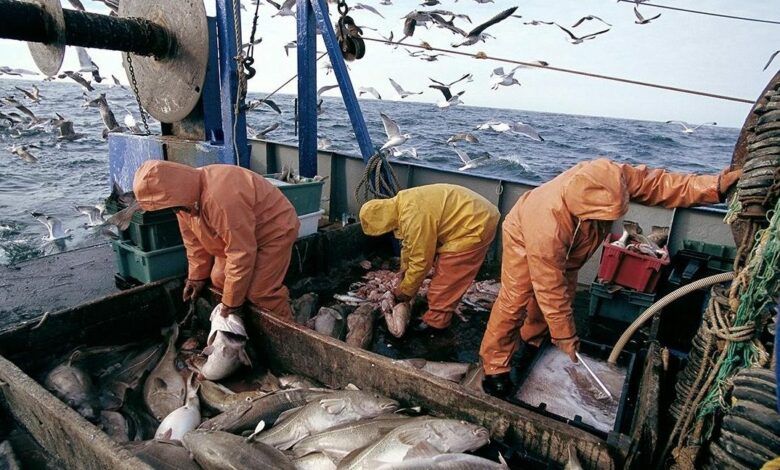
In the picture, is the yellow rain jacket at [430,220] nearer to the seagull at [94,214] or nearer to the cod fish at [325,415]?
the cod fish at [325,415]

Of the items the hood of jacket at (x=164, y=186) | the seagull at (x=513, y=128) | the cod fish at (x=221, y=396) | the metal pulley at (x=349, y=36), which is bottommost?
the cod fish at (x=221, y=396)

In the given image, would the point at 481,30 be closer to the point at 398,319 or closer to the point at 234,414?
the point at 398,319

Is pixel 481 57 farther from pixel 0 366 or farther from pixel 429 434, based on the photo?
pixel 0 366

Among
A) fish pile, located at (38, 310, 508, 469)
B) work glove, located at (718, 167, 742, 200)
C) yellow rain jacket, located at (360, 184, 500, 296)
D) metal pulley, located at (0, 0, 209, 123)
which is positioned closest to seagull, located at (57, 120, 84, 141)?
metal pulley, located at (0, 0, 209, 123)

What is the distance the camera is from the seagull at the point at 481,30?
531 centimetres

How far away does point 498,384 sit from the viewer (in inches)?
141

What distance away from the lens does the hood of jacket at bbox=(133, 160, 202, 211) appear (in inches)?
117

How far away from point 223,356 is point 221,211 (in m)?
1.05

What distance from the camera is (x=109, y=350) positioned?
3303 mm

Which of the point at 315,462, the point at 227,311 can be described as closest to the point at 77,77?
the point at 227,311

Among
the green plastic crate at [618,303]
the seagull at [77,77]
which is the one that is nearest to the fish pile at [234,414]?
the green plastic crate at [618,303]

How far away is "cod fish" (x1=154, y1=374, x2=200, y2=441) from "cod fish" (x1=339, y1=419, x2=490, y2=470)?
3.74 ft

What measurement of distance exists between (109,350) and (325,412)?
6.27 ft

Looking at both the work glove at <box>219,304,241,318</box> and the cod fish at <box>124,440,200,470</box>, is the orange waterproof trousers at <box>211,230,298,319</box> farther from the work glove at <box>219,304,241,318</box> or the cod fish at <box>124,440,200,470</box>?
the cod fish at <box>124,440,200,470</box>
